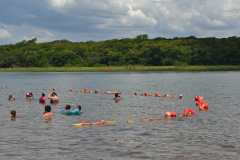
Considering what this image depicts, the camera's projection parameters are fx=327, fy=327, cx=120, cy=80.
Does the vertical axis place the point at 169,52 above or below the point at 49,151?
above

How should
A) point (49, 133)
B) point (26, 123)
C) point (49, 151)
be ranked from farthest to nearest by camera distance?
point (26, 123) → point (49, 133) → point (49, 151)

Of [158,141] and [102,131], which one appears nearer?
[158,141]

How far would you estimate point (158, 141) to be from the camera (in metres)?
19.9

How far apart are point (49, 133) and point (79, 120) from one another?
560cm

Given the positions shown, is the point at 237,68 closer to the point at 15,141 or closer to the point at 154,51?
the point at 154,51

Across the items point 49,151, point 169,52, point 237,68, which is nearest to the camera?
point 49,151

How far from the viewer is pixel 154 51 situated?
651 feet

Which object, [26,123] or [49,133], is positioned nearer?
[49,133]

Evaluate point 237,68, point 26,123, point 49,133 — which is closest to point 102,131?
point 49,133

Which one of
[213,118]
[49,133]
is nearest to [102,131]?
[49,133]

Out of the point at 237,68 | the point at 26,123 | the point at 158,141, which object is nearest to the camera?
the point at 158,141

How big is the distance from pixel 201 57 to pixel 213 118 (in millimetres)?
165671

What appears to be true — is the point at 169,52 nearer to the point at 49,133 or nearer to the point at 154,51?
the point at 154,51

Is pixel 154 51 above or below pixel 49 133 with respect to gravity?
above
